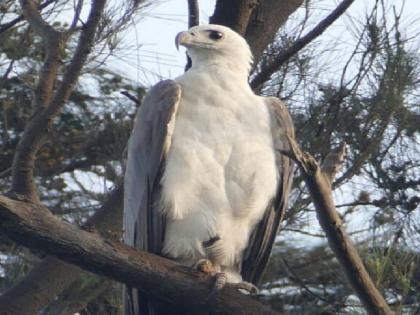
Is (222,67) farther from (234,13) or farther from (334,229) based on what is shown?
(334,229)

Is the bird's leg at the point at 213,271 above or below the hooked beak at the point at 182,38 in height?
below

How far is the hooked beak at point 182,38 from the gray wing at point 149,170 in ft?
0.92

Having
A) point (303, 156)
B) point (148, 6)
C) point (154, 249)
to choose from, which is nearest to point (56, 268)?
point (154, 249)

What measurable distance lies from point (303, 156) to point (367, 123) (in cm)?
187

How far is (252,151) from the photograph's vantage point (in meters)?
4.20

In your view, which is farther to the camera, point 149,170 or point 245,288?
point 149,170

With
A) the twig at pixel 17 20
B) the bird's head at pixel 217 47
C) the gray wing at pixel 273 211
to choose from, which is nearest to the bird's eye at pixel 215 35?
the bird's head at pixel 217 47

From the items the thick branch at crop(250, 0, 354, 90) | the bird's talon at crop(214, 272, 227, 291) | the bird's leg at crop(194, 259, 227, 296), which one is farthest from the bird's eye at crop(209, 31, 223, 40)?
the bird's talon at crop(214, 272, 227, 291)

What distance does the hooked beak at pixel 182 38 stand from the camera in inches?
178

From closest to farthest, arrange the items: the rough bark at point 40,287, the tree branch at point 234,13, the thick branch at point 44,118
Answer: the thick branch at point 44,118
the rough bark at point 40,287
the tree branch at point 234,13

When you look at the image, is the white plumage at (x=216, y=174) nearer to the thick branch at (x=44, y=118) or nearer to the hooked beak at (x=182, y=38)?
the hooked beak at (x=182, y=38)

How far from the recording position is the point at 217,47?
15.2 ft

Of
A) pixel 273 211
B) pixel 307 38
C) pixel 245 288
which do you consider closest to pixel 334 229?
pixel 245 288

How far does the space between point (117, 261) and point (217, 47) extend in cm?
153
